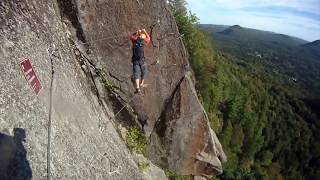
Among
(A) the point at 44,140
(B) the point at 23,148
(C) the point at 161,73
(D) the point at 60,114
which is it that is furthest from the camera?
(C) the point at 161,73

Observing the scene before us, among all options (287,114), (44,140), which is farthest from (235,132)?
(44,140)

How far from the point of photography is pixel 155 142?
20.3 m

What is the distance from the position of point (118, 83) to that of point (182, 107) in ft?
12.2

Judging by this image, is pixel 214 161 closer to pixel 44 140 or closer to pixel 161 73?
pixel 161 73

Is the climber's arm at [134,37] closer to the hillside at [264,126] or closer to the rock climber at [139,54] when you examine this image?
the rock climber at [139,54]

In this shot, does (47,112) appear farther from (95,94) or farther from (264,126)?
(264,126)

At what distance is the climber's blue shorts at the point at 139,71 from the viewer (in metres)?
17.3

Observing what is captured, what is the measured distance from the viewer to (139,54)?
17.0 metres

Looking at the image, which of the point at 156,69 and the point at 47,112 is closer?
the point at 47,112

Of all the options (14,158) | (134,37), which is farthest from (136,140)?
(14,158)

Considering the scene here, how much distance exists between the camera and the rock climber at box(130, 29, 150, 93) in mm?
16875

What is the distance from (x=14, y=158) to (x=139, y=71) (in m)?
8.57

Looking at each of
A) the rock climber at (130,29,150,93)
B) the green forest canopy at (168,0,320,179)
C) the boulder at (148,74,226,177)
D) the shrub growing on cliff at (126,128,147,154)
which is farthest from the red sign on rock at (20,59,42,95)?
the green forest canopy at (168,0,320,179)

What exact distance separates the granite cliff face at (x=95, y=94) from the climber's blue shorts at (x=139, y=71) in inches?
30.8
